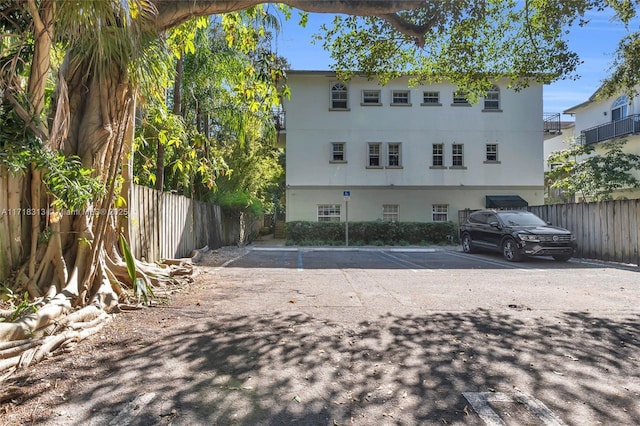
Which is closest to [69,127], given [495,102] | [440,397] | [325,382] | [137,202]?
[137,202]

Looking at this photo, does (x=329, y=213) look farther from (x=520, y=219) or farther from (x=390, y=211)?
(x=520, y=219)

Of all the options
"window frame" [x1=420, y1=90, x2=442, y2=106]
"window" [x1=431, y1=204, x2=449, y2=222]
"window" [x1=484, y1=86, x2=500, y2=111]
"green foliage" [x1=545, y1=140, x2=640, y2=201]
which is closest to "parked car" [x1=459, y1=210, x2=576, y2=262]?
"window" [x1=431, y1=204, x2=449, y2=222]

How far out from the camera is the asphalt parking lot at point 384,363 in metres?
3.09

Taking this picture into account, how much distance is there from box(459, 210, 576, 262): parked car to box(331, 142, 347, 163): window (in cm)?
920

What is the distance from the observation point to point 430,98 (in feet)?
78.0

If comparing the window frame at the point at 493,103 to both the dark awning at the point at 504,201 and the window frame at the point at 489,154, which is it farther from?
the dark awning at the point at 504,201

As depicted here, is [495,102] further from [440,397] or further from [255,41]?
[440,397]

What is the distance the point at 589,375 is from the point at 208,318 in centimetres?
425

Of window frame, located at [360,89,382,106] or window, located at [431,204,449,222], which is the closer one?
window frame, located at [360,89,382,106]

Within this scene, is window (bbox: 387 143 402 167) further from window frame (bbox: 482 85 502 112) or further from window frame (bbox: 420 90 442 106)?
window frame (bbox: 482 85 502 112)

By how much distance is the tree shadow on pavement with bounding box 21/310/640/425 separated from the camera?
10.1ft

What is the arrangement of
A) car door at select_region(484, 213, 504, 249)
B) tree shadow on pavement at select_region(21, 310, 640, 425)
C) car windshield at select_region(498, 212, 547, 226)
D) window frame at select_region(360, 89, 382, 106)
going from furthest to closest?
1. window frame at select_region(360, 89, 382, 106)
2. car door at select_region(484, 213, 504, 249)
3. car windshield at select_region(498, 212, 547, 226)
4. tree shadow on pavement at select_region(21, 310, 640, 425)

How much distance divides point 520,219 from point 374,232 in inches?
363

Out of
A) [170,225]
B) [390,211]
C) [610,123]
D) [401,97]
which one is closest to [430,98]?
[401,97]
